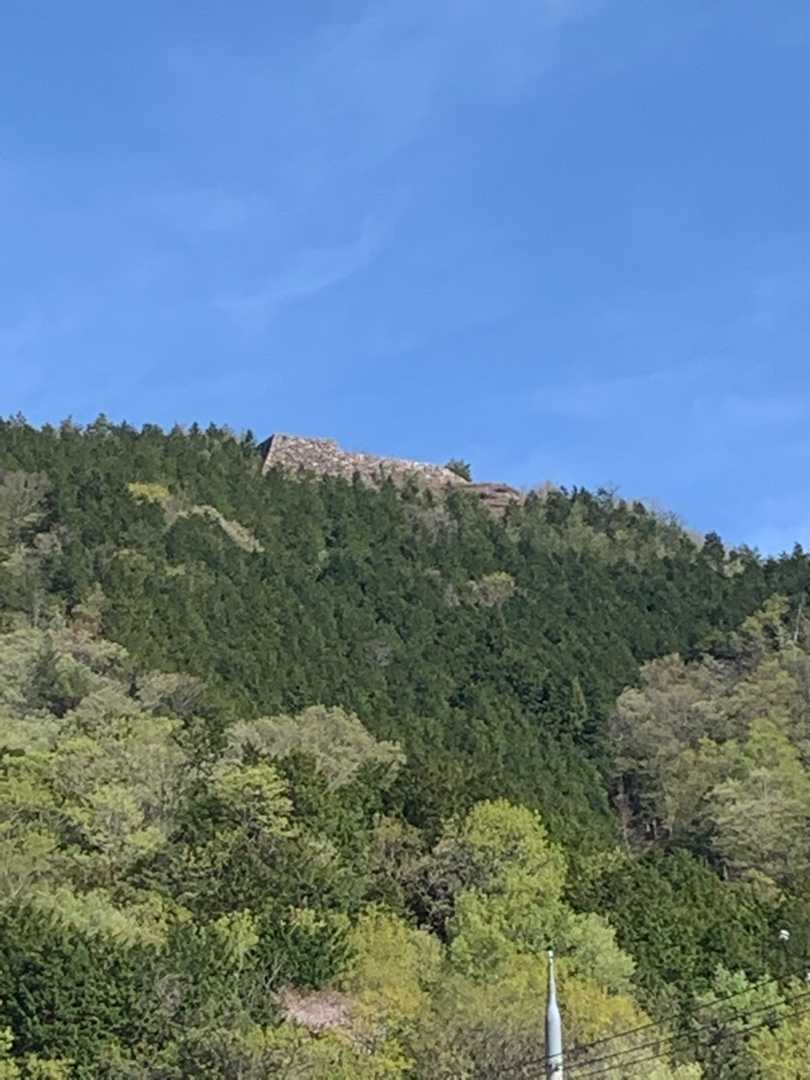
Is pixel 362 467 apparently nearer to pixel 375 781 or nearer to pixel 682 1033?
pixel 375 781

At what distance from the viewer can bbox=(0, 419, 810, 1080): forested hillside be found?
2972 centimetres

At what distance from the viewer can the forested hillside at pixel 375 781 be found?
1170 inches

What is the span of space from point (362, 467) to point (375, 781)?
56.5m

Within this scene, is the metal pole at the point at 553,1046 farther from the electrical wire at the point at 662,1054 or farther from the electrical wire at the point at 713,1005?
the electrical wire at the point at 713,1005

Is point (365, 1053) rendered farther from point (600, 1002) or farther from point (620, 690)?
point (620, 690)

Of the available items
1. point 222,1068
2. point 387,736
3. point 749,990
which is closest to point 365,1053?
point 222,1068

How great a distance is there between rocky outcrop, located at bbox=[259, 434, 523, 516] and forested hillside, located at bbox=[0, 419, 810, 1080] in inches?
266

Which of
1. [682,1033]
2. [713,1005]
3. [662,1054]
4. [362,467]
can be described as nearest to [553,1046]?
[662,1054]

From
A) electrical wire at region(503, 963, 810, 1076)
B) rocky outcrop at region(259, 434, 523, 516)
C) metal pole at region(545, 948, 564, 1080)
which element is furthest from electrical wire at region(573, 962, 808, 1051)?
rocky outcrop at region(259, 434, 523, 516)

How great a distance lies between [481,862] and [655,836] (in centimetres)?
2023

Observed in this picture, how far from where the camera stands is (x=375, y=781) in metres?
45.2

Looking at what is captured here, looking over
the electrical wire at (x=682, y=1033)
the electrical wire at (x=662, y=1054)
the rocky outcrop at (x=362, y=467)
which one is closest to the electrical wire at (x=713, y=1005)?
the electrical wire at (x=682, y=1033)

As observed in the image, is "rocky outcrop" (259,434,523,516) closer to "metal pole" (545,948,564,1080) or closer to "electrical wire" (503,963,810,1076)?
"electrical wire" (503,963,810,1076)

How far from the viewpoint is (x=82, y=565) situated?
61.6 meters
